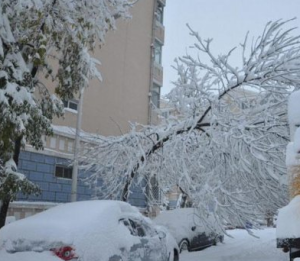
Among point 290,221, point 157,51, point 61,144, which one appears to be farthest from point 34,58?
point 157,51

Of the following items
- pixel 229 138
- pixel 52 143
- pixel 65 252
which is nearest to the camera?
pixel 65 252

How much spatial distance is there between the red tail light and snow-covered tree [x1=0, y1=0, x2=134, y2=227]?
83.5 inches

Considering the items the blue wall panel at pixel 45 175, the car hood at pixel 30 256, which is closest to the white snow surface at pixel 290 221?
the car hood at pixel 30 256

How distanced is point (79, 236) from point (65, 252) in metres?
0.32

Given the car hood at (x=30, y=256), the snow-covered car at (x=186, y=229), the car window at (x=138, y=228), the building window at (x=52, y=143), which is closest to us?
the car hood at (x=30, y=256)

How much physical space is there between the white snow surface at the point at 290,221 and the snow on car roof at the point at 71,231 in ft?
11.1

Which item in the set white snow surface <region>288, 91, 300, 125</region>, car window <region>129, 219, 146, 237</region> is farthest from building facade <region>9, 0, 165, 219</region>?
white snow surface <region>288, 91, 300, 125</region>

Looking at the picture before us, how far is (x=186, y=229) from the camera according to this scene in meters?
14.5

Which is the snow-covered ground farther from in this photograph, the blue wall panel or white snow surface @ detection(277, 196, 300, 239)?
white snow surface @ detection(277, 196, 300, 239)

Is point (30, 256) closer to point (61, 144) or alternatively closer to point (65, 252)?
point (65, 252)

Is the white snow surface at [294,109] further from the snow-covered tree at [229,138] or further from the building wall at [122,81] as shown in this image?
the building wall at [122,81]

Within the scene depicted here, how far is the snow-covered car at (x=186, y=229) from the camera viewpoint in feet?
46.4

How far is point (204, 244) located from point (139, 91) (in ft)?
32.5

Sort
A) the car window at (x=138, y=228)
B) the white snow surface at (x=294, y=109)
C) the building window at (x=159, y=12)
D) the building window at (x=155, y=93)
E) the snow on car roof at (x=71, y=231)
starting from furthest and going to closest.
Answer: the building window at (x=159, y=12) → the building window at (x=155, y=93) → the car window at (x=138, y=228) → the snow on car roof at (x=71, y=231) → the white snow surface at (x=294, y=109)
